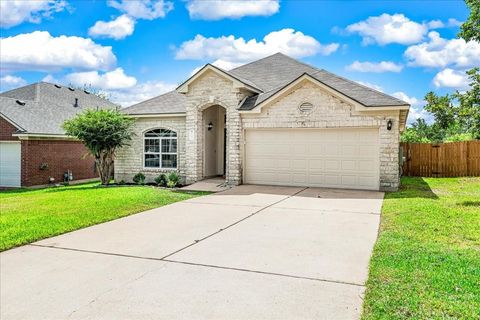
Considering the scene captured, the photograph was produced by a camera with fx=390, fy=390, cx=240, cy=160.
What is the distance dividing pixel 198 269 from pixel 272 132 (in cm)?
1050

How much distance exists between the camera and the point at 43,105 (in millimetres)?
24234

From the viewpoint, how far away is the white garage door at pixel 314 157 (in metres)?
14.0

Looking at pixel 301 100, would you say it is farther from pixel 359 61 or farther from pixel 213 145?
pixel 359 61

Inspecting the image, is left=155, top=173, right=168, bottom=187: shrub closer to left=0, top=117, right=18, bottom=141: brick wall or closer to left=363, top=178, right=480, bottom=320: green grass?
left=0, top=117, right=18, bottom=141: brick wall

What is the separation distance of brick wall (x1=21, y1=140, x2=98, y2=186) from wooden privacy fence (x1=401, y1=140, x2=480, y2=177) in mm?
17082

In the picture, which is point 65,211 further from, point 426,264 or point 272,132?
point 426,264

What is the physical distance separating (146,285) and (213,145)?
13.4m

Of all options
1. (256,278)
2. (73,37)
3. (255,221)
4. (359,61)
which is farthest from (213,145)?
(73,37)

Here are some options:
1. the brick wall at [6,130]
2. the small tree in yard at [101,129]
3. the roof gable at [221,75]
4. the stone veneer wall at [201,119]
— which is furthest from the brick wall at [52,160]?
the roof gable at [221,75]

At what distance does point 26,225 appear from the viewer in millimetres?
8359

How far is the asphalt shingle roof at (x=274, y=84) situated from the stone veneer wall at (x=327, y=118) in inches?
17.1

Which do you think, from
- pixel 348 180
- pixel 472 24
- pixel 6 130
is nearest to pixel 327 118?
pixel 348 180

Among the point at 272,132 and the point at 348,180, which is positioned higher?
the point at 272,132

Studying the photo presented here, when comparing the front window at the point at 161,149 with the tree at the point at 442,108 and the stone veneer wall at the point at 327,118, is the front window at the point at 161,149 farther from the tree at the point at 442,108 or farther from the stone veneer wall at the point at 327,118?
the tree at the point at 442,108
